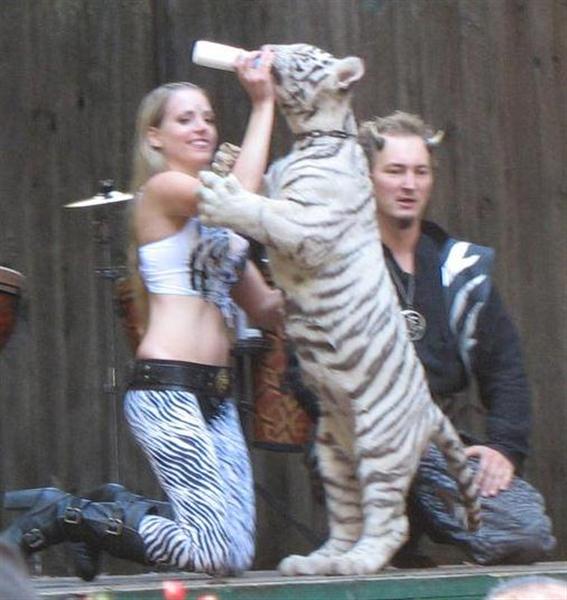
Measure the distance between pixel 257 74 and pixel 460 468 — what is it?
4.19 ft

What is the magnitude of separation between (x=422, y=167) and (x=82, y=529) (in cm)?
153

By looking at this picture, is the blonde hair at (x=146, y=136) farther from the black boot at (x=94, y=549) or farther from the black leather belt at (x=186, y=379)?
the black boot at (x=94, y=549)

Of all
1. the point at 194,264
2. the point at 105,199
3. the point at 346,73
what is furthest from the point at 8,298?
the point at 346,73

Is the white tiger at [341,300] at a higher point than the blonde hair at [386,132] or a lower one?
lower

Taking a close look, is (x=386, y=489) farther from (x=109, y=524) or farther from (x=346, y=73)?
(x=346, y=73)

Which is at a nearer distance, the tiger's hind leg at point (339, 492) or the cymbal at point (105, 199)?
the tiger's hind leg at point (339, 492)

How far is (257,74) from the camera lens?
5.12 m

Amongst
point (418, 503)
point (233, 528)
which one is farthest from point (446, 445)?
point (233, 528)

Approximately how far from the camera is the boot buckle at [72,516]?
5133mm

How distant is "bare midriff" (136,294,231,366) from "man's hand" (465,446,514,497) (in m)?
0.85

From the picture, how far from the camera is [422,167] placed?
5625 millimetres

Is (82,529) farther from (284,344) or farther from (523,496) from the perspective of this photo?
(523,496)

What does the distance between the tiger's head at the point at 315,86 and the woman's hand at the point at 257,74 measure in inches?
1.4

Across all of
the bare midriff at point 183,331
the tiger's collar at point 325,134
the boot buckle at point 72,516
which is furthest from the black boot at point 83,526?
the tiger's collar at point 325,134
